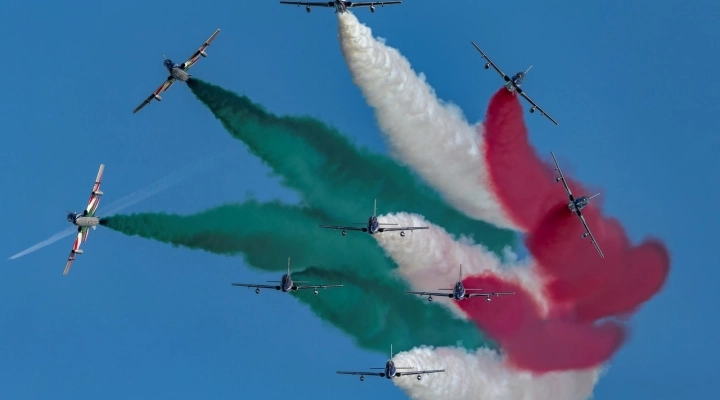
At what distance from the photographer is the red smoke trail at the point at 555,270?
306 ft

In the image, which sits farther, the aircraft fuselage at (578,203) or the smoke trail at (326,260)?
the aircraft fuselage at (578,203)

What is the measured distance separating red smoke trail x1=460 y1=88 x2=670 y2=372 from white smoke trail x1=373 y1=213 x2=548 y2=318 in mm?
590

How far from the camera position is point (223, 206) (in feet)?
298

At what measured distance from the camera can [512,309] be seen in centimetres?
9344

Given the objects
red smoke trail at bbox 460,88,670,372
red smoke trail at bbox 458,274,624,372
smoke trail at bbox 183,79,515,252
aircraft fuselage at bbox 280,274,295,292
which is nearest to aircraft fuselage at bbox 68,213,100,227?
smoke trail at bbox 183,79,515,252

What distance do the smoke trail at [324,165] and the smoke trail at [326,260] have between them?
1457 millimetres

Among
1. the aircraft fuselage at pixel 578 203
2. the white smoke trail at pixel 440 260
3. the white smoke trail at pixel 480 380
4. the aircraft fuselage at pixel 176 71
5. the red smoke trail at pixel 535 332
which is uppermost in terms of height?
the aircraft fuselage at pixel 176 71

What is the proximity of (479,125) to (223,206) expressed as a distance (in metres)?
13.9

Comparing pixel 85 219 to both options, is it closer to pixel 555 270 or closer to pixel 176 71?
pixel 176 71

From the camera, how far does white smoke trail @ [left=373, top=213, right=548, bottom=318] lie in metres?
90.2

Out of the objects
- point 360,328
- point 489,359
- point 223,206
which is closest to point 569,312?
point 489,359

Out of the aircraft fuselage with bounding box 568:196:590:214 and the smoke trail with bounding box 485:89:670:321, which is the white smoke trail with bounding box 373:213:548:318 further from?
the aircraft fuselage with bounding box 568:196:590:214

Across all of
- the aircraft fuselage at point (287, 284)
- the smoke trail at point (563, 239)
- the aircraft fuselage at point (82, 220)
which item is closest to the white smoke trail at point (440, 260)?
the smoke trail at point (563, 239)

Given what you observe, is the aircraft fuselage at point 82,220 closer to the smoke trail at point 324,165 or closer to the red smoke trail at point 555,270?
the smoke trail at point 324,165
